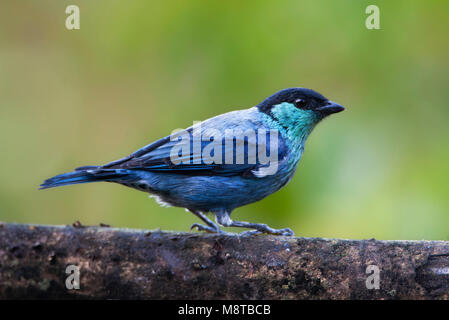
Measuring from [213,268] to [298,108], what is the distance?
6.77 feet

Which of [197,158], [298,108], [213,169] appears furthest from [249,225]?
[298,108]

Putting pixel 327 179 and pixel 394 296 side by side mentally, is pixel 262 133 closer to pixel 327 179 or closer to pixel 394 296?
pixel 327 179

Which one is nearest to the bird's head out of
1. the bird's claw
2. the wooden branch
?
the bird's claw

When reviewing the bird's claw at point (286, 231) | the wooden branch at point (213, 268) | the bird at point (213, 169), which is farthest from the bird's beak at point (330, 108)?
the wooden branch at point (213, 268)

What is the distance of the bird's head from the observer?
491 centimetres

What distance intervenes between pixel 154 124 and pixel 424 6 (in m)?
2.72

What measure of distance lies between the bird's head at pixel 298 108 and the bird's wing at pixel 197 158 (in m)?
0.40

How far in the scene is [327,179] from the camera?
4.62 m

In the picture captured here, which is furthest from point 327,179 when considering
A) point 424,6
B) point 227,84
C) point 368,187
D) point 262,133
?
point 424,6

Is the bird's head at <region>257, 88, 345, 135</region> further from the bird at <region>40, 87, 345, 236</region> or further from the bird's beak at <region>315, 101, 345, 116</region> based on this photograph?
the bird at <region>40, 87, 345, 236</region>

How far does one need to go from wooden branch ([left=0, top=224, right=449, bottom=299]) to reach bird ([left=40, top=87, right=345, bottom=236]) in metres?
0.91

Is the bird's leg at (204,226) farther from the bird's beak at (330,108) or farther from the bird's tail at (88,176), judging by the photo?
the bird's beak at (330,108)

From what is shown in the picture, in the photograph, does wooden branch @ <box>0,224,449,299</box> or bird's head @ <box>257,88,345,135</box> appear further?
bird's head @ <box>257,88,345,135</box>

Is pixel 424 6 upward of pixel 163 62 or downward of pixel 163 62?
upward
